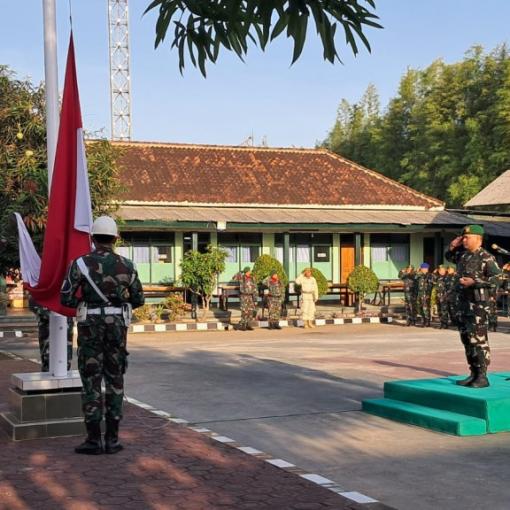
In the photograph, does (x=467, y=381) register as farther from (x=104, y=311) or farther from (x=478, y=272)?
(x=104, y=311)

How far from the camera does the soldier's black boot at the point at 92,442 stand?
687 cm

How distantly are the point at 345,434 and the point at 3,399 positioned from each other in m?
4.42

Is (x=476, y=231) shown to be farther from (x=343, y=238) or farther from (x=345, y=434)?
(x=343, y=238)

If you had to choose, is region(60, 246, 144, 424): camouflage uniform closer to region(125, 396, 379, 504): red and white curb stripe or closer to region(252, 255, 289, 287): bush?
region(125, 396, 379, 504): red and white curb stripe

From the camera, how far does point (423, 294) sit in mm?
22203

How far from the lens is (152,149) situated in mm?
31047

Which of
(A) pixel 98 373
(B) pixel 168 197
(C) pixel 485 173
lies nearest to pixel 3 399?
(A) pixel 98 373

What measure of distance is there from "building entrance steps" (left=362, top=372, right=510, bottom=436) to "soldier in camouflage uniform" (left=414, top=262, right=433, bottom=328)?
12.5 meters

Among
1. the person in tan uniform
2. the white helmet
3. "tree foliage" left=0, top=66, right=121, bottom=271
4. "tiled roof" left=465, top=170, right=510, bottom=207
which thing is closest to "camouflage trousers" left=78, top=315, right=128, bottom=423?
the white helmet

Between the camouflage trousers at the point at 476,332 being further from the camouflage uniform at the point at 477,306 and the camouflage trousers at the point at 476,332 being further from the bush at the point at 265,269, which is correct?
the bush at the point at 265,269

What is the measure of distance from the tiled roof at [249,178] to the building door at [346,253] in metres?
1.39

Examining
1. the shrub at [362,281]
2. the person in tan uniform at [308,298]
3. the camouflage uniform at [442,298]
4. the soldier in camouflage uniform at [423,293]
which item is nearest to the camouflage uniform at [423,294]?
the soldier in camouflage uniform at [423,293]

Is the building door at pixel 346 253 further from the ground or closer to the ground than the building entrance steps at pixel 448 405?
further from the ground

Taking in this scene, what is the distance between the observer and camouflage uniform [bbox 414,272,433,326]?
2194 centimetres
